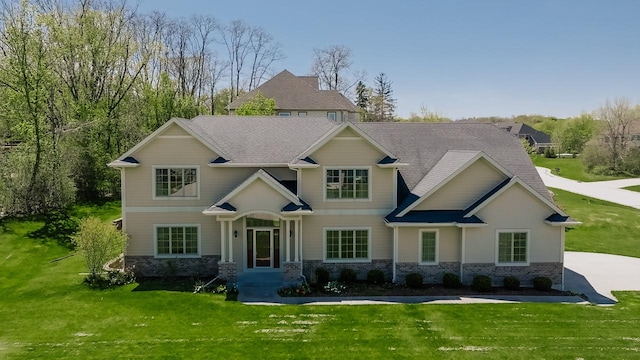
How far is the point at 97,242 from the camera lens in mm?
19234

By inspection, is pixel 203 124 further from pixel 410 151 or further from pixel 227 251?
pixel 410 151

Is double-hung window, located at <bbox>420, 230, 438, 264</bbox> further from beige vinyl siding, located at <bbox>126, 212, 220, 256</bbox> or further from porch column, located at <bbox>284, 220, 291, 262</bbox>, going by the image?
Result: beige vinyl siding, located at <bbox>126, 212, 220, 256</bbox>

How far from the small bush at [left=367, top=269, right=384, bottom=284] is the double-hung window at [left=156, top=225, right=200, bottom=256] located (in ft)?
25.3

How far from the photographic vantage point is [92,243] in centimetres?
1920

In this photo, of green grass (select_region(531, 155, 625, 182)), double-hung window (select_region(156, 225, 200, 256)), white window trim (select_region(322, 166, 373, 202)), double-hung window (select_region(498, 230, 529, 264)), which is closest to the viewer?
double-hung window (select_region(498, 230, 529, 264))

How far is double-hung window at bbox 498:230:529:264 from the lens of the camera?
19.7 meters

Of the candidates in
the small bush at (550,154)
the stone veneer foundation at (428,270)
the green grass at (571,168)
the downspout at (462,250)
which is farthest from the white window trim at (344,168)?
the small bush at (550,154)

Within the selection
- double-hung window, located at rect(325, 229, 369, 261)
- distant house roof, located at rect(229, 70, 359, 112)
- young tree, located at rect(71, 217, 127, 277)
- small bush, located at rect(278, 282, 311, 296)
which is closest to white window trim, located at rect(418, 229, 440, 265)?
double-hung window, located at rect(325, 229, 369, 261)

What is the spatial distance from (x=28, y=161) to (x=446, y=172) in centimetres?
2544

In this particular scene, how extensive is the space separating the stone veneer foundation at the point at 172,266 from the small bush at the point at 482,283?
1113 cm

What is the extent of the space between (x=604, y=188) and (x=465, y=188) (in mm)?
41710

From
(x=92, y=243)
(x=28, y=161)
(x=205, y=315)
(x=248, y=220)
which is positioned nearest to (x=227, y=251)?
(x=248, y=220)

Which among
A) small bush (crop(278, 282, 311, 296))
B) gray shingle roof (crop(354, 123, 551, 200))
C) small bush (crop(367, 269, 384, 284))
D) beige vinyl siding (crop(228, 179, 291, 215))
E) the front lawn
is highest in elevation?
gray shingle roof (crop(354, 123, 551, 200))

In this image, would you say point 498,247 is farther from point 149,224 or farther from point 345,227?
point 149,224
